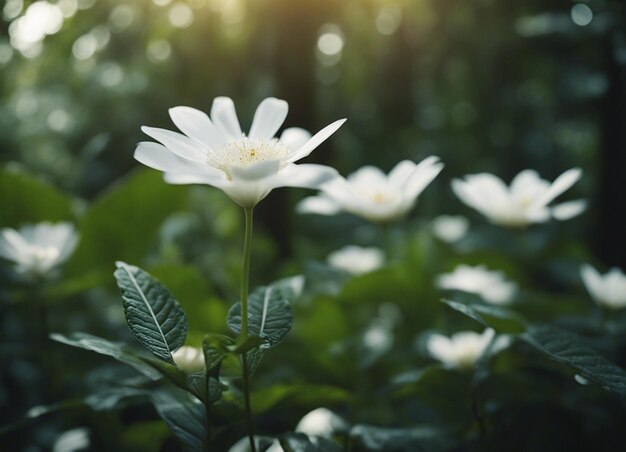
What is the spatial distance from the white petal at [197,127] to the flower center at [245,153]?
13 mm

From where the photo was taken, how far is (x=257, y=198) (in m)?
0.56

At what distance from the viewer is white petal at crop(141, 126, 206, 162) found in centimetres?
59

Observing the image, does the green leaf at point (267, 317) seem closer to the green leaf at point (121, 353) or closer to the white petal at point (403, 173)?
the green leaf at point (121, 353)

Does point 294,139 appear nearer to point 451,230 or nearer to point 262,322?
point 262,322

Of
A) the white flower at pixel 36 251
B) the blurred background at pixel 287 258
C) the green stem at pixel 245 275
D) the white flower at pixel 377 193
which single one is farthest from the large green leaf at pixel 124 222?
the green stem at pixel 245 275

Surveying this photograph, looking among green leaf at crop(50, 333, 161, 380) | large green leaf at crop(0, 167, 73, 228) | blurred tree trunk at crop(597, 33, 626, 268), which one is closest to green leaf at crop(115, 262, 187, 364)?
green leaf at crop(50, 333, 161, 380)

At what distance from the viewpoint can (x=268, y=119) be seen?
69 centimetres

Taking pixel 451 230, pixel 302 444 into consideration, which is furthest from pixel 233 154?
pixel 451 230

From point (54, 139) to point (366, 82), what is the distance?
12.3 feet

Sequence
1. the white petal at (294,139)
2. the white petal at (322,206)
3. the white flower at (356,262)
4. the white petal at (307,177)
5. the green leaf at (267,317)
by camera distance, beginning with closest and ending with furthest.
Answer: the white petal at (307,177) → the green leaf at (267,317) → the white petal at (294,139) → the white petal at (322,206) → the white flower at (356,262)

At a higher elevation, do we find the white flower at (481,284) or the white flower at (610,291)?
the white flower at (610,291)

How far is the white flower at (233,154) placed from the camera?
1.68 feet

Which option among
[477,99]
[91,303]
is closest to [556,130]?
[477,99]

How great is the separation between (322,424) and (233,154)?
17.9 inches
